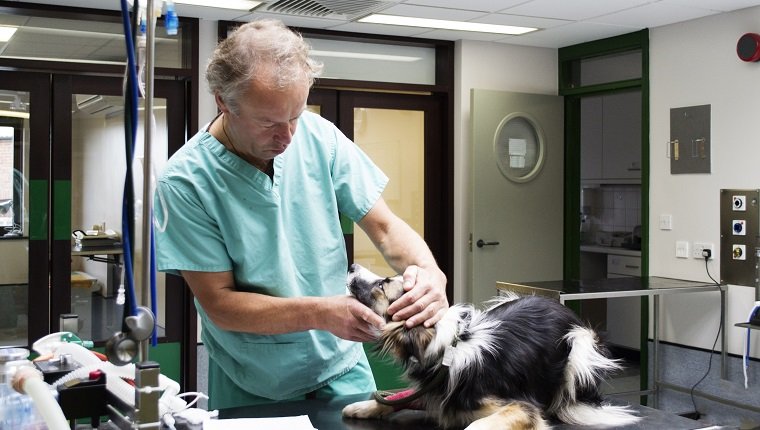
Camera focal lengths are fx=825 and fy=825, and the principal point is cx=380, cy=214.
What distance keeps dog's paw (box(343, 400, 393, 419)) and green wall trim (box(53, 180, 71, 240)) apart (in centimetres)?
378

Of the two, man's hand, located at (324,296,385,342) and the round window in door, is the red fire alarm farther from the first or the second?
man's hand, located at (324,296,385,342)

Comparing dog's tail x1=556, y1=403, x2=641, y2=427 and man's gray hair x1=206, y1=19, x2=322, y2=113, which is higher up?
man's gray hair x1=206, y1=19, x2=322, y2=113

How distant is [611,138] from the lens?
6.98 meters

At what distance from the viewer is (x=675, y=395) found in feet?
17.5

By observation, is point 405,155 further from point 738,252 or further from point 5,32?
point 5,32

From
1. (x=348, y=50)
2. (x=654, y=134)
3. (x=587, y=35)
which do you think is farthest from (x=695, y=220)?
(x=348, y=50)

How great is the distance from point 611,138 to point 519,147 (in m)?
1.27

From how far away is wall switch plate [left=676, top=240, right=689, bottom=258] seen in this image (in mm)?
5277

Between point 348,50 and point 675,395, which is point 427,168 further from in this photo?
point 675,395

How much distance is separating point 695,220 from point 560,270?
136 centimetres

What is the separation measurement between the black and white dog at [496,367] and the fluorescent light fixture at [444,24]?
3.71 m

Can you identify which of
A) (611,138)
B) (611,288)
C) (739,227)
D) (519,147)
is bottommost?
(611,288)

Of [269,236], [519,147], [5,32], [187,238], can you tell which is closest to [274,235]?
[269,236]

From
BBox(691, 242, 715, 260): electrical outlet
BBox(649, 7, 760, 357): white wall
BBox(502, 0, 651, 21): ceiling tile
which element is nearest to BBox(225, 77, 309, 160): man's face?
BBox(502, 0, 651, 21): ceiling tile
